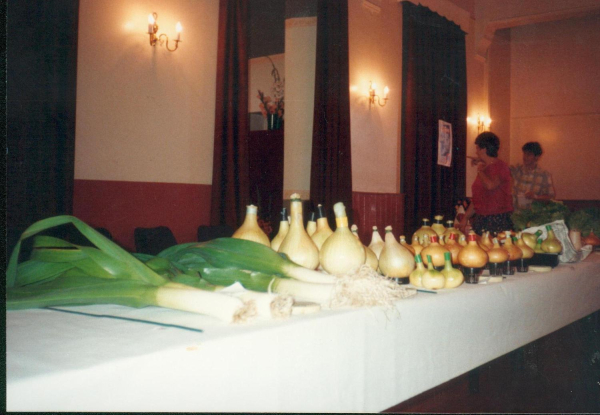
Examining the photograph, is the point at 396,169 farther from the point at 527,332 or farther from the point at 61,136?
the point at 527,332

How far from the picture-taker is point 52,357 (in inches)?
31.4

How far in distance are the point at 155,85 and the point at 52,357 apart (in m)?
3.66

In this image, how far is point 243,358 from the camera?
889 mm

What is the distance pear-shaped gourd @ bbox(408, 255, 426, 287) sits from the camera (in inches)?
59.2

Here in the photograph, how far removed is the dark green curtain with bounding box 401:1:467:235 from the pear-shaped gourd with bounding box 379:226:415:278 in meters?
5.31

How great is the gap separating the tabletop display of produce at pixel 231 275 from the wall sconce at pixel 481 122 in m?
7.52

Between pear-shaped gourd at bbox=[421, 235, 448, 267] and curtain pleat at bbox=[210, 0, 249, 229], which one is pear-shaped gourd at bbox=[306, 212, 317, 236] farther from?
curtain pleat at bbox=[210, 0, 249, 229]

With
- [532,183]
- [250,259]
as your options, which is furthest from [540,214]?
[532,183]

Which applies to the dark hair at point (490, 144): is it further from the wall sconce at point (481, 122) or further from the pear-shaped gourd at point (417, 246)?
the wall sconce at point (481, 122)

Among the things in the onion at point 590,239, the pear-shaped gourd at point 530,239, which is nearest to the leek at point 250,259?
the pear-shaped gourd at point 530,239

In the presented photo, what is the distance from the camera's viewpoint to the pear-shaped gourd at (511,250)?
6.31ft

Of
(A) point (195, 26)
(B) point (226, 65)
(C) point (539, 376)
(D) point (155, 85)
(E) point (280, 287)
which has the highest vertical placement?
(A) point (195, 26)

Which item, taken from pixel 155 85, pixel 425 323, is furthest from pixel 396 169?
pixel 425 323

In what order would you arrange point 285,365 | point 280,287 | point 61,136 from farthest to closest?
point 61,136
point 280,287
point 285,365
